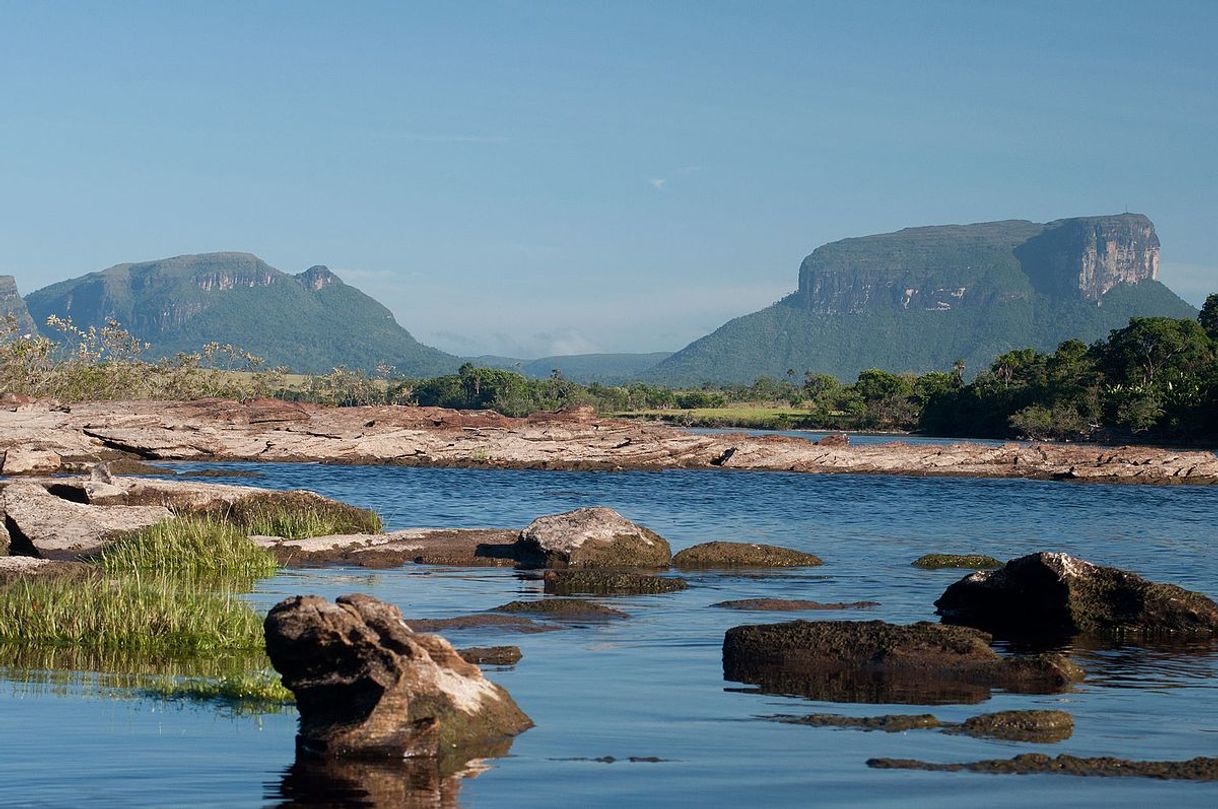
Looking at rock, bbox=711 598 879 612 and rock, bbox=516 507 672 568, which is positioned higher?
rock, bbox=516 507 672 568

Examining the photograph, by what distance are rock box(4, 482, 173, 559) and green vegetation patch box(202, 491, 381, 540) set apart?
280cm

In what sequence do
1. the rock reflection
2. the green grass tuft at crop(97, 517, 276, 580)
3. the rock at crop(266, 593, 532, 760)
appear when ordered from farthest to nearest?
the green grass tuft at crop(97, 517, 276, 580), the rock at crop(266, 593, 532, 760), the rock reflection

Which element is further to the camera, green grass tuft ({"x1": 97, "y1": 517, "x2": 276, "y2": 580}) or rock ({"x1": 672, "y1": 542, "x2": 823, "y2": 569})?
rock ({"x1": 672, "y1": 542, "x2": 823, "y2": 569})

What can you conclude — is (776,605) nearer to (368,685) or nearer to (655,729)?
(655,729)

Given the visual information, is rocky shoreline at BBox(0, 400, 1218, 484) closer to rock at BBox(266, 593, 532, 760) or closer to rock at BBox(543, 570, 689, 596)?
rock at BBox(543, 570, 689, 596)

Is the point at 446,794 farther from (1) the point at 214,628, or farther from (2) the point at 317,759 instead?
(1) the point at 214,628

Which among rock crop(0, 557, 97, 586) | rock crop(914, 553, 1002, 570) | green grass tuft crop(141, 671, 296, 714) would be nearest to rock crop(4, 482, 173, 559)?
rock crop(0, 557, 97, 586)

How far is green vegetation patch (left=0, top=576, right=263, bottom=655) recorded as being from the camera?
17.5 metres

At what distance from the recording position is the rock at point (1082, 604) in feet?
69.4

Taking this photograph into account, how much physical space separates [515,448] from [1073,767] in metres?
66.9

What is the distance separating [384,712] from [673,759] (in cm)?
245

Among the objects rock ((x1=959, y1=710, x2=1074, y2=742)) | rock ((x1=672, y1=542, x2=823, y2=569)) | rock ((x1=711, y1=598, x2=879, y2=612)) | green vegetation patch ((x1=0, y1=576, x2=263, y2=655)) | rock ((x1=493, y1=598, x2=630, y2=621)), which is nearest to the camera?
rock ((x1=959, y1=710, x2=1074, y2=742))

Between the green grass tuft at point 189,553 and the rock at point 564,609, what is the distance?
18.7ft

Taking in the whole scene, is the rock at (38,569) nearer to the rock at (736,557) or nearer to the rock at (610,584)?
the rock at (610,584)
